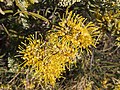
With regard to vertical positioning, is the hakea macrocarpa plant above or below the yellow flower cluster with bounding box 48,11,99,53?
below

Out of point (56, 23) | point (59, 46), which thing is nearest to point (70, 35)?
point (59, 46)

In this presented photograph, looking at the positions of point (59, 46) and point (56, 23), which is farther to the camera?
point (56, 23)

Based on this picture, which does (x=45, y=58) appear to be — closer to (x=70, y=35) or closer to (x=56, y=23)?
(x=70, y=35)

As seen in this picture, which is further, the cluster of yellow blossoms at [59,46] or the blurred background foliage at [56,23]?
the blurred background foliage at [56,23]

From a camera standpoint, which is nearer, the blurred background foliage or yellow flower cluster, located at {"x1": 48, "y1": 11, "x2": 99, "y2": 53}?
yellow flower cluster, located at {"x1": 48, "y1": 11, "x2": 99, "y2": 53}

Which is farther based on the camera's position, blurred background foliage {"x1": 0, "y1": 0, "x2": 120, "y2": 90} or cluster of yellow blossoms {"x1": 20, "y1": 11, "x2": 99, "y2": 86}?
blurred background foliage {"x1": 0, "y1": 0, "x2": 120, "y2": 90}

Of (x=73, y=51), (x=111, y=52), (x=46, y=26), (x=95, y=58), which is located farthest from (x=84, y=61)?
(x=73, y=51)

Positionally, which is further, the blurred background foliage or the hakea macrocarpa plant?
the blurred background foliage

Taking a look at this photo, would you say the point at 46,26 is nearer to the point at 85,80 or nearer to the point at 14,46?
the point at 14,46
